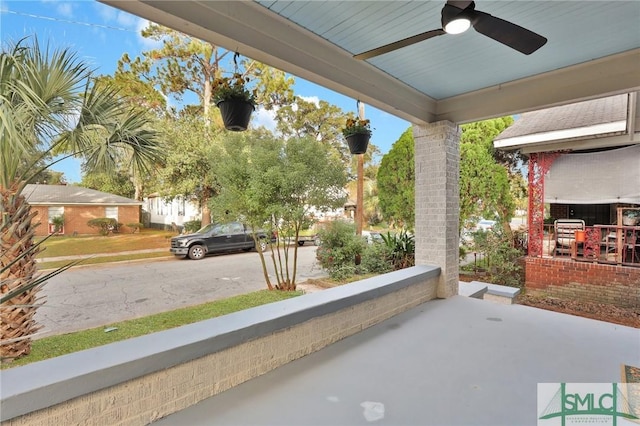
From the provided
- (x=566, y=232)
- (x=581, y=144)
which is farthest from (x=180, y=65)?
(x=566, y=232)

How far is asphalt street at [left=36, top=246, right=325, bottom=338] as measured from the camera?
15.1 feet

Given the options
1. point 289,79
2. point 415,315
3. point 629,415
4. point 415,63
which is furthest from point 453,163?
point 289,79

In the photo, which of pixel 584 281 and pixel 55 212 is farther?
pixel 584 281

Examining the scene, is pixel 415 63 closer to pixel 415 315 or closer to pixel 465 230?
pixel 415 315

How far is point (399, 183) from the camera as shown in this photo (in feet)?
23.5

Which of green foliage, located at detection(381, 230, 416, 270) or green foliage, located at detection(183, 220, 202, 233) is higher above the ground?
green foliage, located at detection(183, 220, 202, 233)

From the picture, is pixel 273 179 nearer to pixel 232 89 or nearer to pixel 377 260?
pixel 232 89

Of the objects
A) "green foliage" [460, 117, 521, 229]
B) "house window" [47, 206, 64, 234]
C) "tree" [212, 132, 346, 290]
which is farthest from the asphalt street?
"green foliage" [460, 117, 521, 229]

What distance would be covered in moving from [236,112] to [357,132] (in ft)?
4.81

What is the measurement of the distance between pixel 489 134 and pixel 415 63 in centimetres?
492

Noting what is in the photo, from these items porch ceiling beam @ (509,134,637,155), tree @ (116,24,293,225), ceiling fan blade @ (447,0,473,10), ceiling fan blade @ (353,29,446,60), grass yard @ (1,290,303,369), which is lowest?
grass yard @ (1,290,303,369)

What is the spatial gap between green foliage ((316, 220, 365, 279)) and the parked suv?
155 cm

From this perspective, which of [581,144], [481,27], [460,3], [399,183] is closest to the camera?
[460,3]

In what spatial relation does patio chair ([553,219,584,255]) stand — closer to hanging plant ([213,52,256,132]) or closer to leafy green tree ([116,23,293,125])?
hanging plant ([213,52,256,132])
